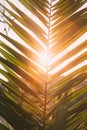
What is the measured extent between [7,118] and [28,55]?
0.36 metres

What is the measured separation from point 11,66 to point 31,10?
1.25ft

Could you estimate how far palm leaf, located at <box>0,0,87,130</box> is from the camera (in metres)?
1.57

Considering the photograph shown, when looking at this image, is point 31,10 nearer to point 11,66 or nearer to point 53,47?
point 53,47

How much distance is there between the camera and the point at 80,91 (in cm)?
163

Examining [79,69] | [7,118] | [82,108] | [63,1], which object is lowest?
[82,108]

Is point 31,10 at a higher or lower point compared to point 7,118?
higher

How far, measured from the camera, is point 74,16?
1739mm

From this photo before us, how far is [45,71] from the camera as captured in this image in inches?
66.4

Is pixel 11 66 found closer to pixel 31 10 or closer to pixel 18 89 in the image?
pixel 18 89

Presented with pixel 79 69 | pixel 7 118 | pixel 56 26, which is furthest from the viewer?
pixel 56 26

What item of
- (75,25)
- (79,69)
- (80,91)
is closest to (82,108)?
(80,91)

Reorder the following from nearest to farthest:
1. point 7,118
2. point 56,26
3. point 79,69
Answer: point 7,118 → point 79,69 → point 56,26

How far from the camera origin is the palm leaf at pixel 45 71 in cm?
157

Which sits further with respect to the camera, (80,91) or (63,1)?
(63,1)
